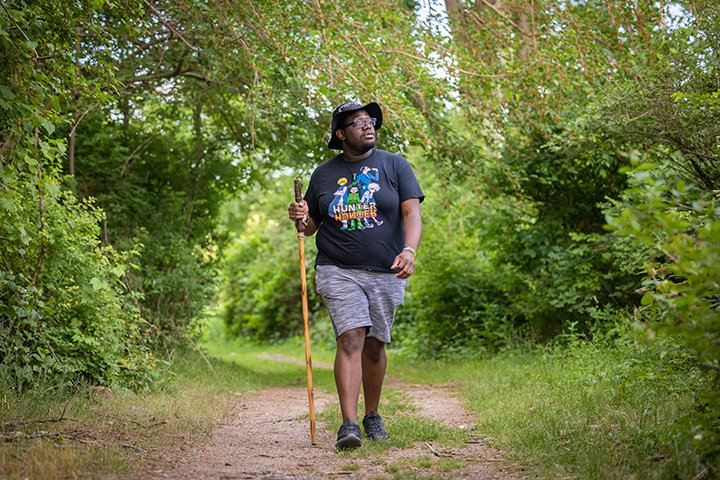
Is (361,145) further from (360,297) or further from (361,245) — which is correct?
(360,297)

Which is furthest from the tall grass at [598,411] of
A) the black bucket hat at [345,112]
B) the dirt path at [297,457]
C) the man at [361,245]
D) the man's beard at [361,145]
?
the black bucket hat at [345,112]

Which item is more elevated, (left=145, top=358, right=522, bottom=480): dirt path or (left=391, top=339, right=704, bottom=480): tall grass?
(left=391, top=339, right=704, bottom=480): tall grass

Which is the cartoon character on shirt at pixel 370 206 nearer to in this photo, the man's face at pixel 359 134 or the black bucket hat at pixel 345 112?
the man's face at pixel 359 134

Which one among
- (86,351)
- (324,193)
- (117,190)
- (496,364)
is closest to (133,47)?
(117,190)

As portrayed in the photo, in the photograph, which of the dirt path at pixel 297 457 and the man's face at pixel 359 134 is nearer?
the dirt path at pixel 297 457

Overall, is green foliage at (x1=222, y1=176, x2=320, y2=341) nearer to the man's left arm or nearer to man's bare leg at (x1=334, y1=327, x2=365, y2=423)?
the man's left arm

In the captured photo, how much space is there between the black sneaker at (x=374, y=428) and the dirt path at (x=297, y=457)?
247 millimetres

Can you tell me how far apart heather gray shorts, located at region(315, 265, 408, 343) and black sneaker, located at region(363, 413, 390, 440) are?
0.53 meters

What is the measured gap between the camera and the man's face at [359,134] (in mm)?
5617

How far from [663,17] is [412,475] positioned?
700cm

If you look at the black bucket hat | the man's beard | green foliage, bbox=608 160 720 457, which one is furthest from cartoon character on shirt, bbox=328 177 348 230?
green foliage, bbox=608 160 720 457

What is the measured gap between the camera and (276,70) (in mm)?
8641

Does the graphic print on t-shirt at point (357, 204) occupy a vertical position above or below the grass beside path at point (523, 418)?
above

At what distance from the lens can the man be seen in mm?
5340
